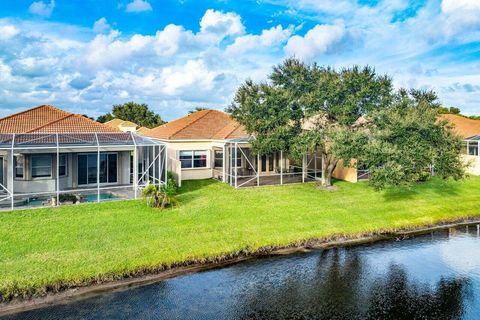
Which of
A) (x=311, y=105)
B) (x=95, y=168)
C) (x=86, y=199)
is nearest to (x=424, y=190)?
(x=311, y=105)

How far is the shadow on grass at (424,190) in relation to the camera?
79.1 ft

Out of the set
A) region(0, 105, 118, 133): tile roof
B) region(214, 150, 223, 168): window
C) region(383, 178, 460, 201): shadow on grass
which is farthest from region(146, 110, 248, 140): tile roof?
region(383, 178, 460, 201): shadow on grass

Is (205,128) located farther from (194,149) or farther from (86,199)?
(86,199)

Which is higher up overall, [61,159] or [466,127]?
[466,127]

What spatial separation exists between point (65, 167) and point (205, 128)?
439 inches

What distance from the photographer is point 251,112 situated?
24.1 m

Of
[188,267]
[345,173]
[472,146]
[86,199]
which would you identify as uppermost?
[472,146]

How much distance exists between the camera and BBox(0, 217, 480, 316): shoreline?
11648 millimetres

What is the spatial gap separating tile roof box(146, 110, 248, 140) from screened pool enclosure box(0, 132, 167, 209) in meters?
5.16

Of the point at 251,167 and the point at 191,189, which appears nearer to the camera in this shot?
the point at 191,189

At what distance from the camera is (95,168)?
81.6 ft

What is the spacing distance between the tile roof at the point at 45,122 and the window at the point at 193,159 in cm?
583

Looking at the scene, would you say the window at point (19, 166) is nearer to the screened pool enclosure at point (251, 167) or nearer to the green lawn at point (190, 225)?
the green lawn at point (190, 225)

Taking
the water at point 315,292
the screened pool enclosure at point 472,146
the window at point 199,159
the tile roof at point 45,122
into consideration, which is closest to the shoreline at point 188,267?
the water at point 315,292
